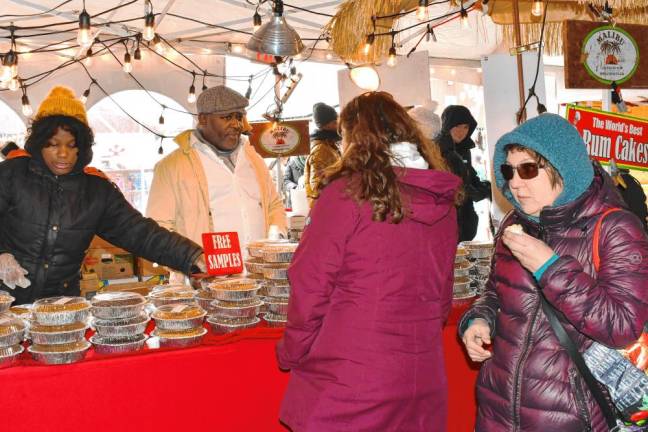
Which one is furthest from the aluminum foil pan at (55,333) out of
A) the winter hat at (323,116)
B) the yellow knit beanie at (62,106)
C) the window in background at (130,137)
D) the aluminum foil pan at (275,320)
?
the window in background at (130,137)

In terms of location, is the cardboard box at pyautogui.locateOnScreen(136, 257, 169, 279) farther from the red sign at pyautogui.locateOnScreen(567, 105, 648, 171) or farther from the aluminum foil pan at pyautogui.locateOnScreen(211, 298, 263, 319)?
the red sign at pyautogui.locateOnScreen(567, 105, 648, 171)

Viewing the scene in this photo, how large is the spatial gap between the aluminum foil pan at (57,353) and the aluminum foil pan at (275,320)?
74 cm

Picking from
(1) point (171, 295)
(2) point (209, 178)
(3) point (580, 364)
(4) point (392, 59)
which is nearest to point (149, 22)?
(2) point (209, 178)

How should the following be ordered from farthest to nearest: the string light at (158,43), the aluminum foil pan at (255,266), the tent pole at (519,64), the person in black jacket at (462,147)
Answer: the string light at (158,43) → the person in black jacket at (462,147) → the tent pole at (519,64) → the aluminum foil pan at (255,266)

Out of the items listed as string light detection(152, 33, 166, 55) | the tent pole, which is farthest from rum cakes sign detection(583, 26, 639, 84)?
string light detection(152, 33, 166, 55)

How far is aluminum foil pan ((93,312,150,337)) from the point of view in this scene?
2.32 m

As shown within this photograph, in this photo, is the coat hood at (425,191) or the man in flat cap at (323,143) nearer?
the coat hood at (425,191)

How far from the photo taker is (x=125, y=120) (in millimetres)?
9578

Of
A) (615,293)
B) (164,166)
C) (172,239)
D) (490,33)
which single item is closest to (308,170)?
(164,166)

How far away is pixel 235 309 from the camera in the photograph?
2568mm

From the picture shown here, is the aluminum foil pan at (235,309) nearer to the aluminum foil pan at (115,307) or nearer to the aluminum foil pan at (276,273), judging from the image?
the aluminum foil pan at (276,273)

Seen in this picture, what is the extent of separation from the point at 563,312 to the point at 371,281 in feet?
1.80

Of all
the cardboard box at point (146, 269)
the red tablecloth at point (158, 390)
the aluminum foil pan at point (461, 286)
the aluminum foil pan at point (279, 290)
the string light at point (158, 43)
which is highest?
the string light at point (158, 43)

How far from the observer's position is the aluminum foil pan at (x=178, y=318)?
2381mm
